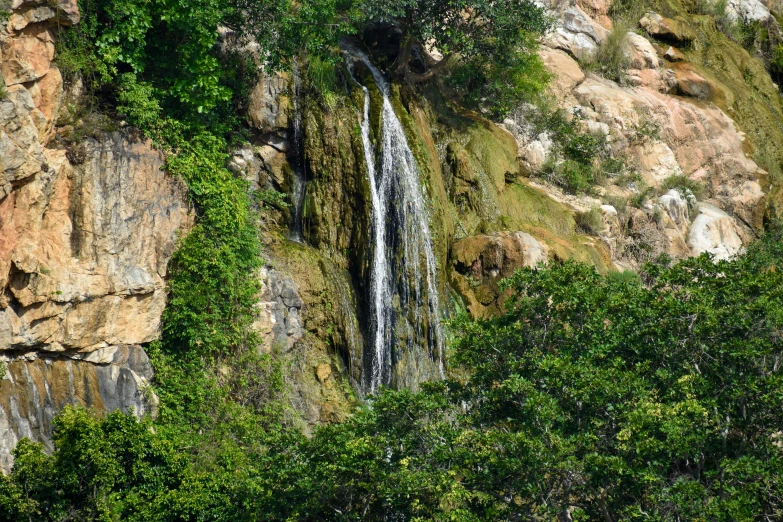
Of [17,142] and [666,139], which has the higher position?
[17,142]

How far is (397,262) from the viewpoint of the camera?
23953 millimetres

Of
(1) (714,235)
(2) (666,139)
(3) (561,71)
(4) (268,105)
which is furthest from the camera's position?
(2) (666,139)

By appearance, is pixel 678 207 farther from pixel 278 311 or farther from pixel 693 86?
pixel 278 311

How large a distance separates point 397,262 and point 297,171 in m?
3.51

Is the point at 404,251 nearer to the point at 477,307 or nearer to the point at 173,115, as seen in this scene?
the point at 477,307

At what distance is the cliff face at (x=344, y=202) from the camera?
18141 millimetres

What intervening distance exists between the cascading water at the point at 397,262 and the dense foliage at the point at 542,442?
6.32 m

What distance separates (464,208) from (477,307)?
345 centimetres

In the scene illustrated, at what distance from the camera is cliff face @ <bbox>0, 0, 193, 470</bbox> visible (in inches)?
689

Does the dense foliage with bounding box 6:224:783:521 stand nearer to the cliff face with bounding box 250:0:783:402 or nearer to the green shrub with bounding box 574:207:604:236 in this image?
the cliff face with bounding box 250:0:783:402

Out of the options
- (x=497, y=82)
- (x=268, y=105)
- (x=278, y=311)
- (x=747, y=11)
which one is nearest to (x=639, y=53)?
(x=747, y=11)

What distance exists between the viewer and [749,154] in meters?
36.6

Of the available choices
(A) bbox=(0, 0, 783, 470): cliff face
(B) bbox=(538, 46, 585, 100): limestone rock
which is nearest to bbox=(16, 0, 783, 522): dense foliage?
(A) bbox=(0, 0, 783, 470): cliff face

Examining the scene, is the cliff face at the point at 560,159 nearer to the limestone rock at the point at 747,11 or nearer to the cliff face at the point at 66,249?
the limestone rock at the point at 747,11
